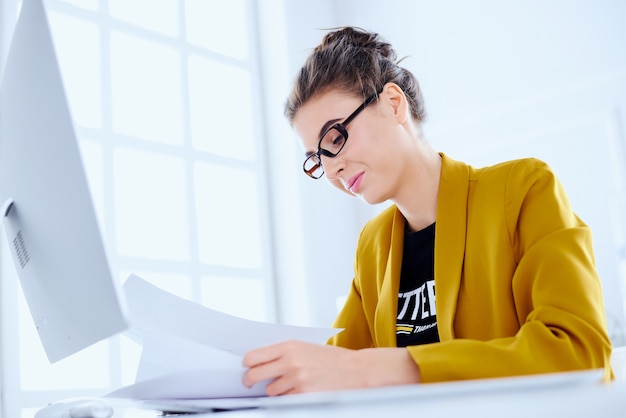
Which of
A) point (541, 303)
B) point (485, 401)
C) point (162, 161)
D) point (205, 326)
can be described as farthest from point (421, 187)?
point (162, 161)

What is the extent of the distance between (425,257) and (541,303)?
466 mm

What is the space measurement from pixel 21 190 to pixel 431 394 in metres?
0.70

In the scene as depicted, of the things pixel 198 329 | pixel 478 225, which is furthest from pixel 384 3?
pixel 198 329

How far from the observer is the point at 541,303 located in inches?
40.5

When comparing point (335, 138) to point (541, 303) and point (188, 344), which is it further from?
point (188, 344)

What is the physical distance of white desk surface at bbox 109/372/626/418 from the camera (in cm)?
35

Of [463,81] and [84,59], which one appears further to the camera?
[463,81]

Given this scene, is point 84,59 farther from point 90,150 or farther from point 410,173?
point 410,173

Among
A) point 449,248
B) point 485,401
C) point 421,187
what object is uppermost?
point 421,187

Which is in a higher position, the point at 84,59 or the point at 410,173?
the point at 84,59

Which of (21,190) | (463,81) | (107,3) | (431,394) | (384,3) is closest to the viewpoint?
(431,394)

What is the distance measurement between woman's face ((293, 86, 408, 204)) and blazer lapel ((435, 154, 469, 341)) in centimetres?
13

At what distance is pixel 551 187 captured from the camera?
1224 millimetres

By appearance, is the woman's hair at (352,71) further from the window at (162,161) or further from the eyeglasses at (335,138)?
the window at (162,161)
